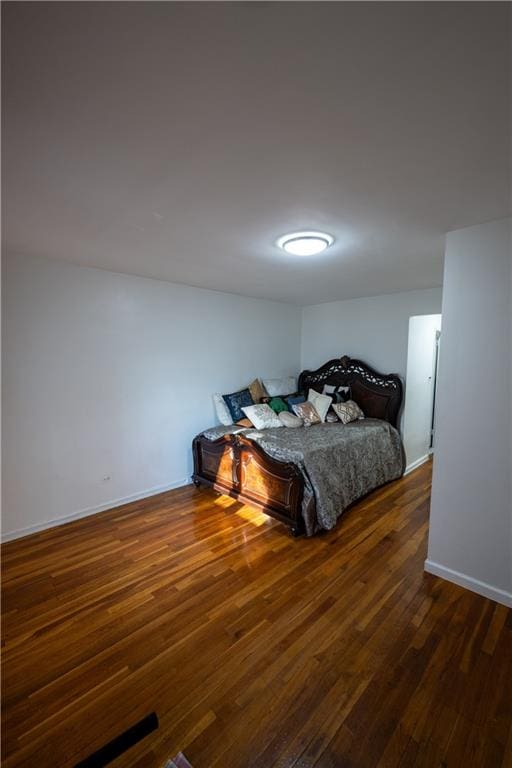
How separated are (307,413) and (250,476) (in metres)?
1.21

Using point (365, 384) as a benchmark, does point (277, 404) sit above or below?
below

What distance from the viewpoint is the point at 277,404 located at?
411 centimetres

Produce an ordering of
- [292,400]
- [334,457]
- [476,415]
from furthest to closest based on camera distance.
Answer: [292,400] < [334,457] < [476,415]

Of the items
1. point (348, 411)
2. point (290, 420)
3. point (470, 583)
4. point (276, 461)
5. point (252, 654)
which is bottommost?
point (252, 654)

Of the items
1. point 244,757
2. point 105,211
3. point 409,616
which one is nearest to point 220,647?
point 244,757

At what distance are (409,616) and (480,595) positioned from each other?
0.58 meters

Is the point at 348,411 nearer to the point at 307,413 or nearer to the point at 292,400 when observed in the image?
the point at 307,413

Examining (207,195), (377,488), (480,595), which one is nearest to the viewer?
(207,195)

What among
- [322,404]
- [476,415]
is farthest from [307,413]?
[476,415]

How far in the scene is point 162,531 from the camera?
2.77m

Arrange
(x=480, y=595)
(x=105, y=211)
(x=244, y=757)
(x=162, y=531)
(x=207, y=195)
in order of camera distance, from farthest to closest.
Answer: (x=162, y=531)
(x=480, y=595)
(x=105, y=211)
(x=207, y=195)
(x=244, y=757)

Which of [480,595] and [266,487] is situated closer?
[480,595]

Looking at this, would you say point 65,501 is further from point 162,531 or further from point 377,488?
point 377,488

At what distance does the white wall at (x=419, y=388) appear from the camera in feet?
13.2
